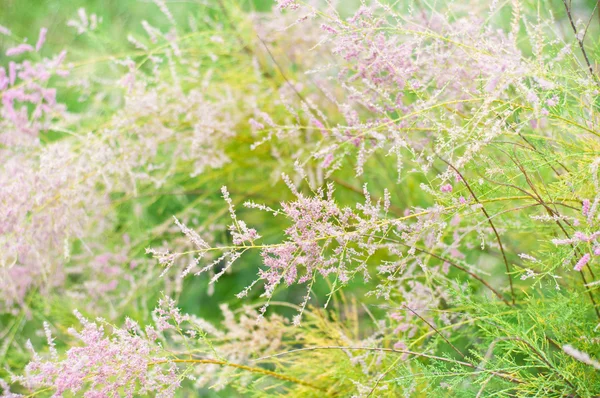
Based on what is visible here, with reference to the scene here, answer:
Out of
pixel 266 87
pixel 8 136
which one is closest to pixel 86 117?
pixel 8 136

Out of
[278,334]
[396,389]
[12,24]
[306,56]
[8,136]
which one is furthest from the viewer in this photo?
[12,24]

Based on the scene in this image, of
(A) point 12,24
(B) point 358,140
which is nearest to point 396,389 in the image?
(B) point 358,140

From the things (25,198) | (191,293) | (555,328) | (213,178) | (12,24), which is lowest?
(191,293)

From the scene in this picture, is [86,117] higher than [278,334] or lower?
higher

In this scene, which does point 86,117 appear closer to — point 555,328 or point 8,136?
point 8,136

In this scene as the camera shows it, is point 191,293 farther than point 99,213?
Yes

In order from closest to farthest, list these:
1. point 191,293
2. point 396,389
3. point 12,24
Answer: point 396,389 → point 191,293 → point 12,24
